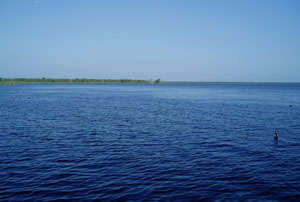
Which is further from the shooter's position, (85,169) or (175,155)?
(175,155)

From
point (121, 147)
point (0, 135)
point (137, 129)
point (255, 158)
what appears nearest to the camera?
point (255, 158)

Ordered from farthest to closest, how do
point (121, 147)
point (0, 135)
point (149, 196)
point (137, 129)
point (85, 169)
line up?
point (137, 129), point (0, 135), point (121, 147), point (85, 169), point (149, 196)

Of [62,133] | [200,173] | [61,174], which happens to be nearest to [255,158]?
[200,173]

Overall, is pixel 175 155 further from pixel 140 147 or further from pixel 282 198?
pixel 282 198

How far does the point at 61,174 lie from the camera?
17.6m

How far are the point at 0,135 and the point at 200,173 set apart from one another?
24881 mm

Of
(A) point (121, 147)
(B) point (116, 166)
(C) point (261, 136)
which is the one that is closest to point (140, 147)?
(A) point (121, 147)

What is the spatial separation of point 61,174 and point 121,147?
8.11 meters

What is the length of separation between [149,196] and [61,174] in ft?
23.3

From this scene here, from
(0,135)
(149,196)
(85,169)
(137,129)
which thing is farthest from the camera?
(137,129)

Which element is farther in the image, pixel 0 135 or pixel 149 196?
pixel 0 135

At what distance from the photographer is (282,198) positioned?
14711 mm

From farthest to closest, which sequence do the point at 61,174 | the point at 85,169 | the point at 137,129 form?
1. the point at 137,129
2. the point at 85,169
3. the point at 61,174

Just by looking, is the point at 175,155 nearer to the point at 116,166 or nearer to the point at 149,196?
the point at 116,166
